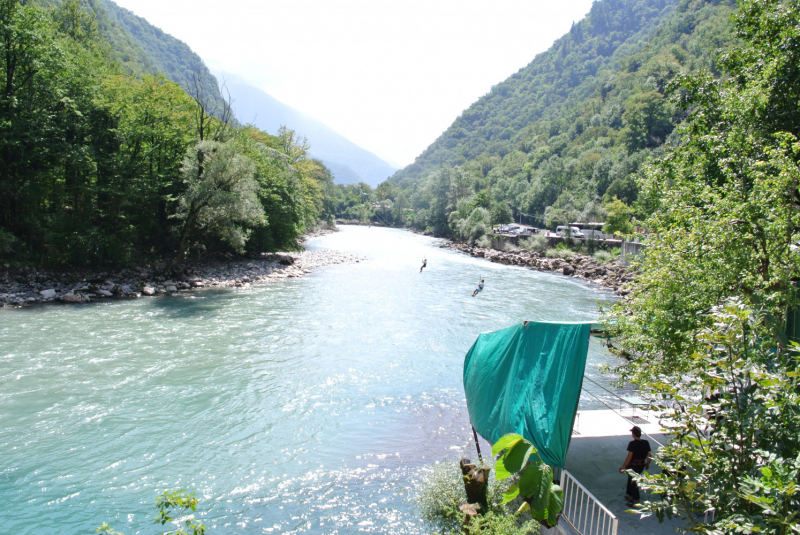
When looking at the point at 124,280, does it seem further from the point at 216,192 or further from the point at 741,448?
the point at 741,448

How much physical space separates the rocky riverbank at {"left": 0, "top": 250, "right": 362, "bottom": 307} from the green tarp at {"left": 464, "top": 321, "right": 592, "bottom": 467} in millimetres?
22580

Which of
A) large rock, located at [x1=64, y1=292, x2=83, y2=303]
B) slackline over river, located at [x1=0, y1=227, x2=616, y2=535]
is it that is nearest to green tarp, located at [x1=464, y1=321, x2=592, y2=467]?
slackline over river, located at [x1=0, y1=227, x2=616, y2=535]

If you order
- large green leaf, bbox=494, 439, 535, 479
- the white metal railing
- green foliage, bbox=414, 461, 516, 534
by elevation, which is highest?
large green leaf, bbox=494, 439, 535, 479

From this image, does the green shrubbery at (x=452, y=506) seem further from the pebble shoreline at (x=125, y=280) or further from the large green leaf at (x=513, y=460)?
the pebble shoreline at (x=125, y=280)

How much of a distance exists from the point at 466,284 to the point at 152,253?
77.3 ft

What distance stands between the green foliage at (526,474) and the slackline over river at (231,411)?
4.88 m

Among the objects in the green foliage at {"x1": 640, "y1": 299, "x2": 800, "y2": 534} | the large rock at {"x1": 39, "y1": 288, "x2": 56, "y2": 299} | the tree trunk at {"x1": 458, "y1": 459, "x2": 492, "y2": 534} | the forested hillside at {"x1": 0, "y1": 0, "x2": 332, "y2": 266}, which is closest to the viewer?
the green foliage at {"x1": 640, "y1": 299, "x2": 800, "y2": 534}

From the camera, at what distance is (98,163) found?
1003 inches

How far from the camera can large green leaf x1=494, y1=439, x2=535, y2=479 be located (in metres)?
3.37

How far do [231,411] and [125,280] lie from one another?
18509 millimetres

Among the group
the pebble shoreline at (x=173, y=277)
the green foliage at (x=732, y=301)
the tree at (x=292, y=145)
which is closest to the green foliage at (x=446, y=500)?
the green foliage at (x=732, y=301)

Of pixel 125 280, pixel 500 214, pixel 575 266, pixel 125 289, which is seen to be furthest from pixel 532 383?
pixel 500 214

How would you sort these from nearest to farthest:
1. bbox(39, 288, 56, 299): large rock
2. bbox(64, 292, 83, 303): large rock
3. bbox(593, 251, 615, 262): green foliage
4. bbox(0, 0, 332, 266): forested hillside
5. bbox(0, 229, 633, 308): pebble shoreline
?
bbox(39, 288, 56, 299): large rock < bbox(64, 292, 83, 303): large rock < bbox(0, 229, 633, 308): pebble shoreline < bbox(0, 0, 332, 266): forested hillside < bbox(593, 251, 615, 262): green foliage

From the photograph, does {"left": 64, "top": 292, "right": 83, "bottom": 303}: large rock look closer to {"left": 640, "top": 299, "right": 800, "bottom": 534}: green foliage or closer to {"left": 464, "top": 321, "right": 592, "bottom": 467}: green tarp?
{"left": 464, "top": 321, "right": 592, "bottom": 467}: green tarp
